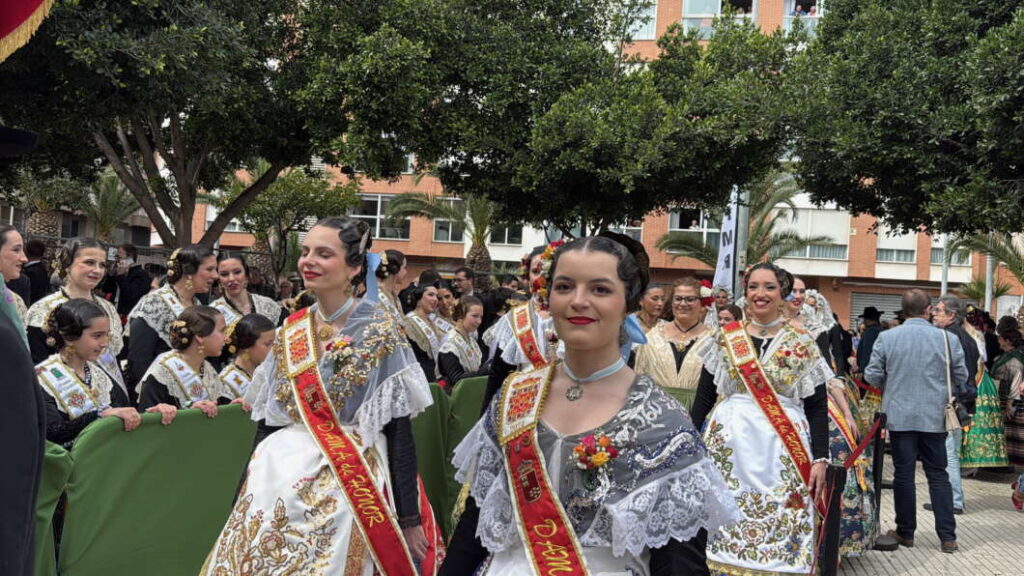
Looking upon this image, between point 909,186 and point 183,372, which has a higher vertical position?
point 909,186

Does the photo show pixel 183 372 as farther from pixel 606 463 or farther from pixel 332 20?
pixel 332 20

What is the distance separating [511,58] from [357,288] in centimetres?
1107

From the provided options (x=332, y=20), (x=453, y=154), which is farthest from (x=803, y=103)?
(x=332, y=20)

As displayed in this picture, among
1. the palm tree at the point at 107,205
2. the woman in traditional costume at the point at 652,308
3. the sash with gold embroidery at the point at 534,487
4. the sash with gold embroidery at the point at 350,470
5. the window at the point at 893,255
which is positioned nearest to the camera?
the sash with gold embroidery at the point at 534,487

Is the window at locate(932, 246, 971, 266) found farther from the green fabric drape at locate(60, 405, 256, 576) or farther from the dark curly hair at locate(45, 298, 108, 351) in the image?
the dark curly hair at locate(45, 298, 108, 351)

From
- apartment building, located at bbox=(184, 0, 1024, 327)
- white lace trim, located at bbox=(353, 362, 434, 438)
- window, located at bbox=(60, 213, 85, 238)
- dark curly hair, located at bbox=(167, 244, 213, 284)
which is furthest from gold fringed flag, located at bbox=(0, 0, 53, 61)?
window, located at bbox=(60, 213, 85, 238)

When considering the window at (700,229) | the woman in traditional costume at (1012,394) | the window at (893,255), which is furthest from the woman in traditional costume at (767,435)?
the window at (893,255)

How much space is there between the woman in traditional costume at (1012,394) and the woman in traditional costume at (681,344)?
219 inches

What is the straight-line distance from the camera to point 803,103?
13609 mm

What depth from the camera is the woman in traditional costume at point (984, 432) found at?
1055 centimetres

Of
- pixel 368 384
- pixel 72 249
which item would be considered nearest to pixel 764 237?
pixel 72 249

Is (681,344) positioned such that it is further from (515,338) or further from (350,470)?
(350,470)

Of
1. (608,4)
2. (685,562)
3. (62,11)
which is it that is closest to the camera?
(685,562)

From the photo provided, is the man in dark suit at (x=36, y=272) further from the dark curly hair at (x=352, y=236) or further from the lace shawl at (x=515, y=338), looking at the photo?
the dark curly hair at (x=352, y=236)
